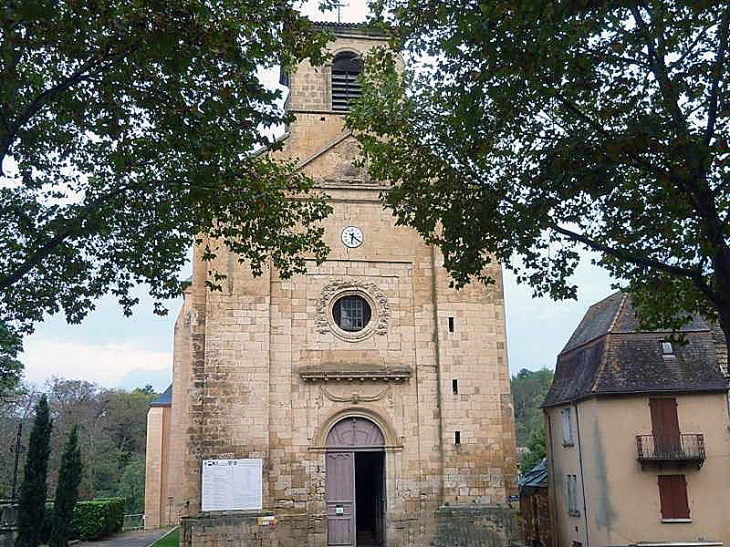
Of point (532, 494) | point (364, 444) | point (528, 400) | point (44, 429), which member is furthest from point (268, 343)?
point (528, 400)

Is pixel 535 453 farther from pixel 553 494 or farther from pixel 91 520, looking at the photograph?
pixel 91 520

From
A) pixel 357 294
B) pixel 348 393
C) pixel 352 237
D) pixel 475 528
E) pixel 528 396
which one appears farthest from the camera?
pixel 528 396

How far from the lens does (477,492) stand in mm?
18438

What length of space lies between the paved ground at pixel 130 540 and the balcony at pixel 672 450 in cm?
1405

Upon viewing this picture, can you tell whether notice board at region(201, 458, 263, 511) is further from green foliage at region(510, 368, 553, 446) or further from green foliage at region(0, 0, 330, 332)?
green foliage at region(510, 368, 553, 446)

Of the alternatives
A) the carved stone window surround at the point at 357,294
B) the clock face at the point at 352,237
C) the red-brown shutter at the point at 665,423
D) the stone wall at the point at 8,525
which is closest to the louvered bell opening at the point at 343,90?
the clock face at the point at 352,237

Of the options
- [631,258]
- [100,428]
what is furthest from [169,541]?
[100,428]

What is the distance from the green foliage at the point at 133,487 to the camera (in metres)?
44.3

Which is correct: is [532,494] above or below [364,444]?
below

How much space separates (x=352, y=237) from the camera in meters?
19.9

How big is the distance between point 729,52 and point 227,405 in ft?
43.7

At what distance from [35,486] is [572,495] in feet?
49.8

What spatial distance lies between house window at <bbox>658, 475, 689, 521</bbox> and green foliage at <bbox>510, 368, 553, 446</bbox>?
38830 millimetres

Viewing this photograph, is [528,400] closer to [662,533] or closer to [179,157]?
[662,533]
